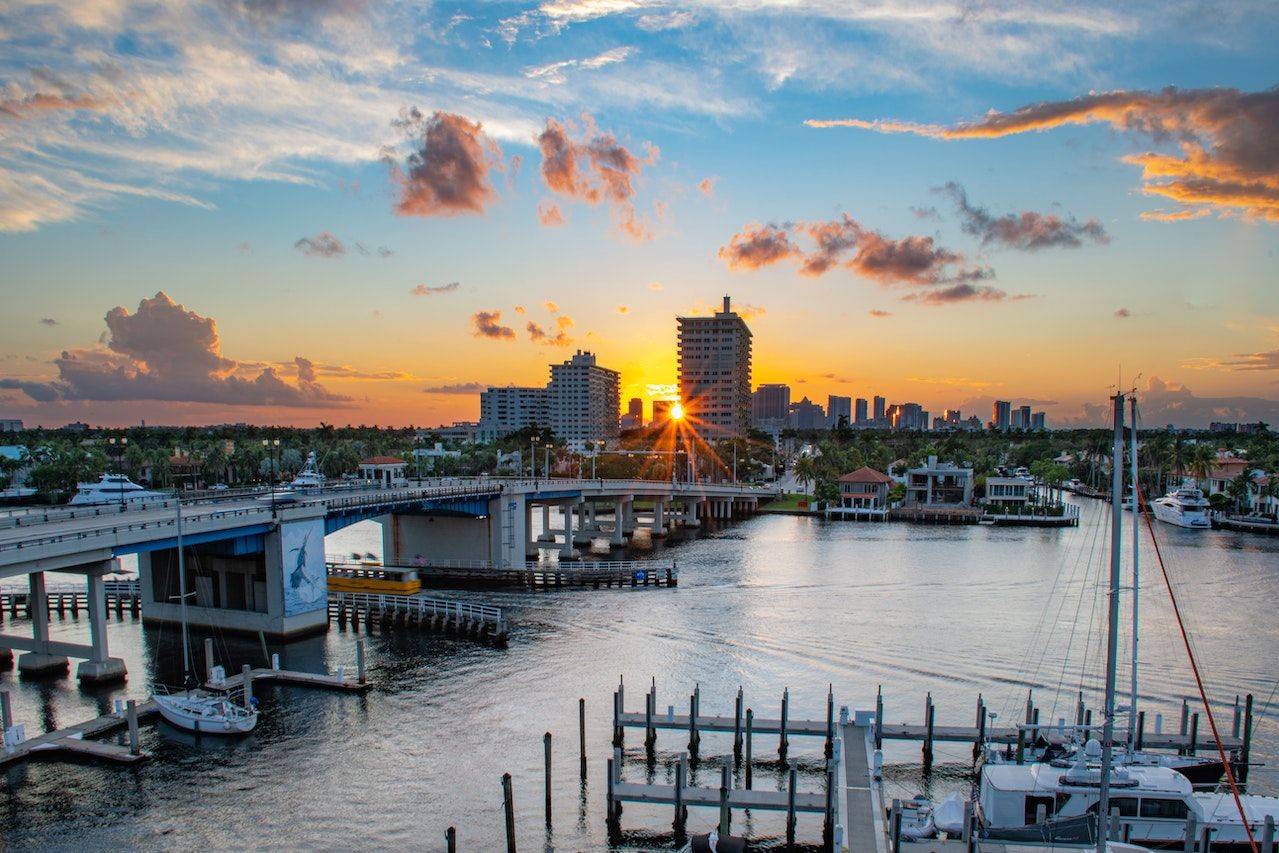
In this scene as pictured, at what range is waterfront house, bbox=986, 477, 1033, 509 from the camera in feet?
447

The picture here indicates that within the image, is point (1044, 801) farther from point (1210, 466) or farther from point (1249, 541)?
point (1210, 466)

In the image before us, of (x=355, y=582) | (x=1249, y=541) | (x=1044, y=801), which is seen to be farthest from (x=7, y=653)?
(x=1249, y=541)

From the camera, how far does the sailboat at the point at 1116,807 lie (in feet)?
87.0

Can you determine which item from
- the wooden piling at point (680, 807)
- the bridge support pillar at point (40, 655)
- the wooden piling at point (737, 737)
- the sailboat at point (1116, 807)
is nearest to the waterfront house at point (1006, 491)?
the wooden piling at point (737, 737)

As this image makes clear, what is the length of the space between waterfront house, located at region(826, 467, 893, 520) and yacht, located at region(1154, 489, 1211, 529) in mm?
42730

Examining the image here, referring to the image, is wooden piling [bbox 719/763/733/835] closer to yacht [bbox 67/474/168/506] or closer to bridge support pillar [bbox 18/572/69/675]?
bridge support pillar [bbox 18/572/69/675]

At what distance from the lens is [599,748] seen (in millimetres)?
36531

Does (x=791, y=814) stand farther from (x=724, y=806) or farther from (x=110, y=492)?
(x=110, y=492)

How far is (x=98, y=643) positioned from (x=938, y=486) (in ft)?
431

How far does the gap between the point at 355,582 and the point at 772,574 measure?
39399 millimetres

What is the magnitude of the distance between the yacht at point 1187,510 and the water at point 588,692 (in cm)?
4329

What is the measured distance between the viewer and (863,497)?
14000cm

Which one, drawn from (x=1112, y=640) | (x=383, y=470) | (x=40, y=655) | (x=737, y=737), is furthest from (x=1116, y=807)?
(x=383, y=470)

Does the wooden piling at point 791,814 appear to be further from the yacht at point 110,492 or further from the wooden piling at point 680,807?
the yacht at point 110,492
